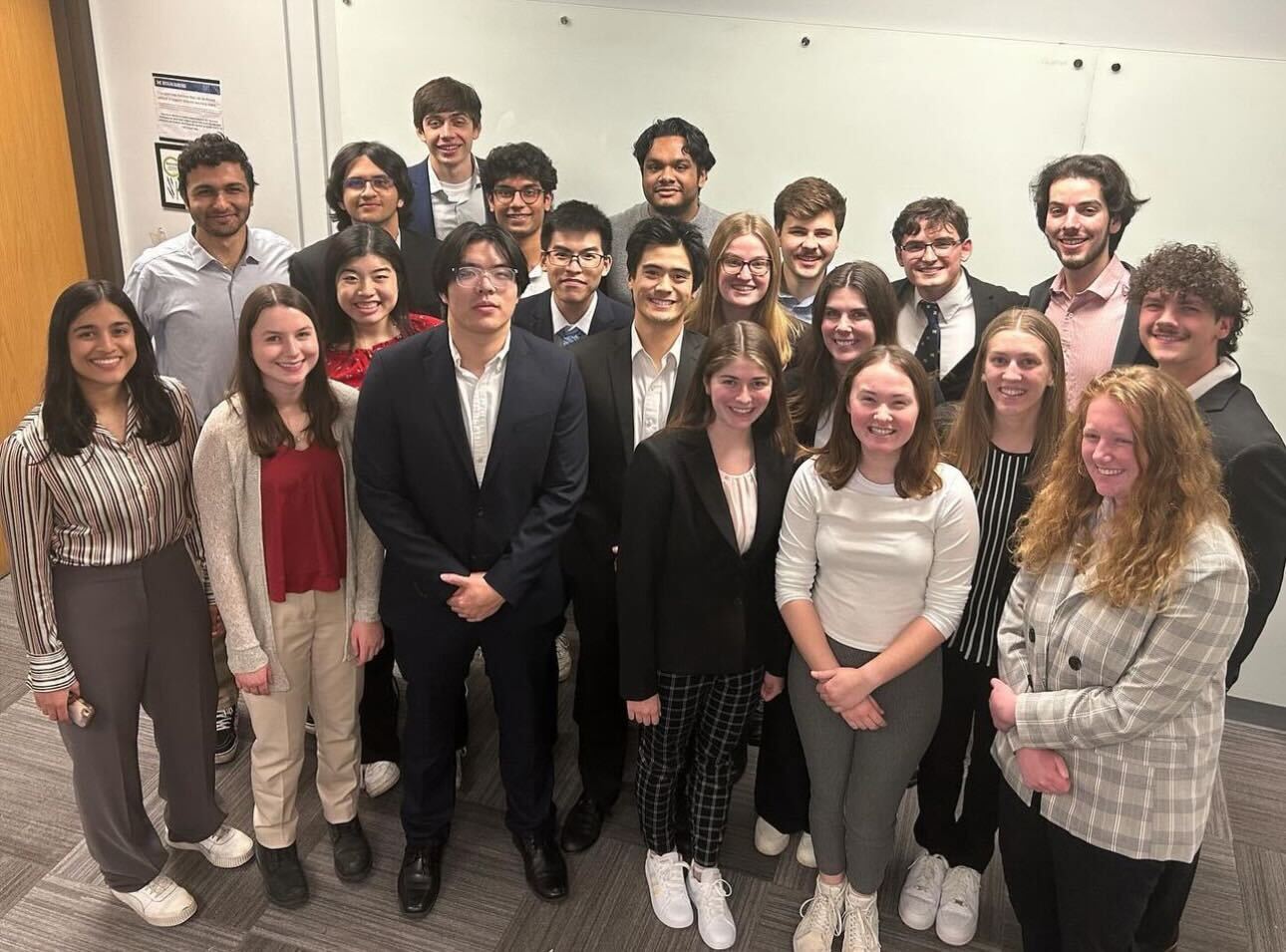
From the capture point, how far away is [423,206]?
346cm

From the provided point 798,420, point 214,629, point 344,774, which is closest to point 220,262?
point 214,629

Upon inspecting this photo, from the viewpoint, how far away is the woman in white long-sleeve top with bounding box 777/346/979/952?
2.05m

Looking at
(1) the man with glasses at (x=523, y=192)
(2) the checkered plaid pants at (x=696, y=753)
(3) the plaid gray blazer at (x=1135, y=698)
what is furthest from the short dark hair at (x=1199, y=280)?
(1) the man with glasses at (x=523, y=192)

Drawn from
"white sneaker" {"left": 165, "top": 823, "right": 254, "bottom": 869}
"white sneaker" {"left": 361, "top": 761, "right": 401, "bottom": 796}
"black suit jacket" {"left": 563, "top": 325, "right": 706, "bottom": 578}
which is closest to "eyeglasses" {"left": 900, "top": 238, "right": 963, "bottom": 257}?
"black suit jacket" {"left": 563, "top": 325, "right": 706, "bottom": 578}

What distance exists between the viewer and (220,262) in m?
3.03

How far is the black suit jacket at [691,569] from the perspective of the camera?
217cm

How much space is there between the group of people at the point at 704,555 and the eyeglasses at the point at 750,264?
0.01 meters

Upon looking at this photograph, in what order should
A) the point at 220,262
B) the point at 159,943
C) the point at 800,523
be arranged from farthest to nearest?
the point at 220,262 → the point at 159,943 → the point at 800,523

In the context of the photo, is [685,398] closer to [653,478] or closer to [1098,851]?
[653,478]

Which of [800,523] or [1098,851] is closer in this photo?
[1098,851]

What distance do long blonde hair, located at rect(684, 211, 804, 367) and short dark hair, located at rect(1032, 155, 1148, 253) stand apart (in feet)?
2.52

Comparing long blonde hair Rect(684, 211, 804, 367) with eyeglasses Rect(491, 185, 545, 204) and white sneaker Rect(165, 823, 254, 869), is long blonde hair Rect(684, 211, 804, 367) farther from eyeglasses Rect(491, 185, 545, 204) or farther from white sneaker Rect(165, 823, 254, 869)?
white sneaker Rect(165, 823, 254, 869)

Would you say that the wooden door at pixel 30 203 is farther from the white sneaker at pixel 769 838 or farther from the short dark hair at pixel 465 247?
the white sneaker at pixel 769 838

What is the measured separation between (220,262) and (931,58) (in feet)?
8.02
